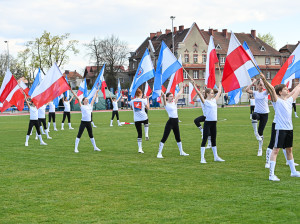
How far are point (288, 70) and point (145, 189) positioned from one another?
7.33m

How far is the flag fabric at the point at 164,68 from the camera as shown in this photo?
48.0 ft

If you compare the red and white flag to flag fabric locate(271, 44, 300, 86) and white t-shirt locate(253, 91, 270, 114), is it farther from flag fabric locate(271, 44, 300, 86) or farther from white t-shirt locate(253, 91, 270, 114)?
flag fabric locate(271, 44, 300, 86)

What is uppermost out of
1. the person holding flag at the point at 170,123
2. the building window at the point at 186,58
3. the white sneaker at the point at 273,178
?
the building window at the point at 186,58

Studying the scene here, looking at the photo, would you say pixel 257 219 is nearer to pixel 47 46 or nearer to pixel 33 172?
pixel 33 172

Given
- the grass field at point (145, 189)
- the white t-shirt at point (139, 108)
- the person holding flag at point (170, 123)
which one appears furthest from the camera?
the white t-shirt at point (139, 108)

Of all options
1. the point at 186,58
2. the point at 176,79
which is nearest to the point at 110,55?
the point at 186,58

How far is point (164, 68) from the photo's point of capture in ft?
49.4

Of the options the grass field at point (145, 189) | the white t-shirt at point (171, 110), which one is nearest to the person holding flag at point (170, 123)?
the white t-shirt at point (171, 110)

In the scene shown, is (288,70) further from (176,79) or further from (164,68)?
(164,68)

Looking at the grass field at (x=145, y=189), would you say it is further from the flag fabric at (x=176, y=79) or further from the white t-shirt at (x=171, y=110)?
the flag fabric at (x=176, y=79)

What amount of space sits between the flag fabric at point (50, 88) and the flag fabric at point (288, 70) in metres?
6.97

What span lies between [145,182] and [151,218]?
280 cm

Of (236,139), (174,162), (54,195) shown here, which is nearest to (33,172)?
(54,195)

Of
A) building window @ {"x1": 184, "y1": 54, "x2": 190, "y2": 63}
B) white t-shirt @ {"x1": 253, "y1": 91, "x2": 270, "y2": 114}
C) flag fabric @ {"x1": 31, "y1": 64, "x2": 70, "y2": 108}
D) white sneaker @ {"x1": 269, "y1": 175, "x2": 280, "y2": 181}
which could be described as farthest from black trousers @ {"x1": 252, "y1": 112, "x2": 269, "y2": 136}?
building window @ {"x1": 184, "y1": 54, "x2": 190, "y2": 63}
